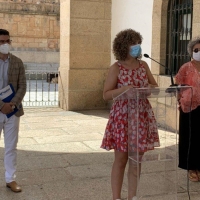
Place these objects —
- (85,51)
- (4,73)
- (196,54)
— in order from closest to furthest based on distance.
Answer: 1. (4,73)
2. (196,54)
3. (85,51)

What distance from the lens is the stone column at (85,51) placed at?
9.73 meters

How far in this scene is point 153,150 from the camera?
3338mm

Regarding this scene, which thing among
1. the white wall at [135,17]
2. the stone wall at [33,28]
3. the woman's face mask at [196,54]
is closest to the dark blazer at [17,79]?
the woman's face mask at [196,54]

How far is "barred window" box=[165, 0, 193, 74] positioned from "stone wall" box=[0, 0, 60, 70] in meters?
16.2

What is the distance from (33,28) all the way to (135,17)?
53.8 ft

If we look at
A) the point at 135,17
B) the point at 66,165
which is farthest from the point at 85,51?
the point at 66,165

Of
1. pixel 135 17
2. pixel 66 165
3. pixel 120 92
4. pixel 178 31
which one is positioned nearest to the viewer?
pixel 120 92

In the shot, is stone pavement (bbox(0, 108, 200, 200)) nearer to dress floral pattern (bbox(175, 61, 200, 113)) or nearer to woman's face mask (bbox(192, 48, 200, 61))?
dress floral pattern (bbox(175, 61, 200, 113))

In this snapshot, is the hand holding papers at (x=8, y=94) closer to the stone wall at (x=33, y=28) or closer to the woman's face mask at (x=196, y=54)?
the woman's face mask at (x=196, y=54)

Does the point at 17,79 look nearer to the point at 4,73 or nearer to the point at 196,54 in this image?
the point at 4,73

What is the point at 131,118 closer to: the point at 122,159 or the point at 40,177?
the point at 122,159

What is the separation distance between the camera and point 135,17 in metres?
8.87

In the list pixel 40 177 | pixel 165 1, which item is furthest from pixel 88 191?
pixel 165 1

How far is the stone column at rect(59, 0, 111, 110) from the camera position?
383 inches
